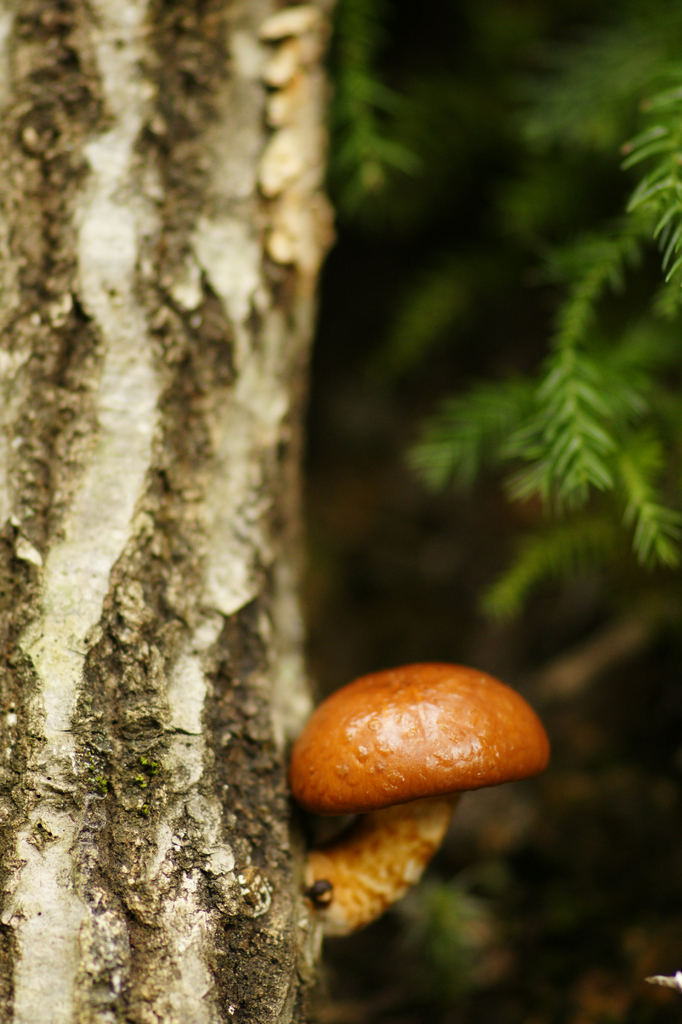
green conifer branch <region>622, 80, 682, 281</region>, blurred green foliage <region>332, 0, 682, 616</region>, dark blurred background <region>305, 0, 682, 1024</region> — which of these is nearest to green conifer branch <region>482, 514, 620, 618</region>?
blurred green foliage <region>332, 0, 682, 616</region>

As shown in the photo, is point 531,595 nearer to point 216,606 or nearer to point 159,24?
point 216,606

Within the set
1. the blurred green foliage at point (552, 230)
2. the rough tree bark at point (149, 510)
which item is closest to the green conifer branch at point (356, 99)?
the blurred green foliage at point (552, 230)

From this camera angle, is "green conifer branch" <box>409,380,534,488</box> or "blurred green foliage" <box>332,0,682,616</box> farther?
"green conifer branch" <box>409,380,534,488</box>

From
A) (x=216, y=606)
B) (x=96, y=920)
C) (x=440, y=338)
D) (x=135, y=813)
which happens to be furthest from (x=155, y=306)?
(x=440, y=338)

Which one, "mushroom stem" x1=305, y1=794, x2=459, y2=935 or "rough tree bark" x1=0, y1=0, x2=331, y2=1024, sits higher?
"rough tree bark" x1=0, y1=0, x2=331, y2=1024

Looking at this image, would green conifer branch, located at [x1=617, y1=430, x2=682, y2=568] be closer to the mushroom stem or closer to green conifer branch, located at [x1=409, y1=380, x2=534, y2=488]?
green conifer branch, located at [x1=409, y1=380, x2=534, y2=488]

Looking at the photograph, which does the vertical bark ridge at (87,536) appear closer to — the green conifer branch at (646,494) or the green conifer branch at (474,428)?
the green conifer branch at (474,428)
